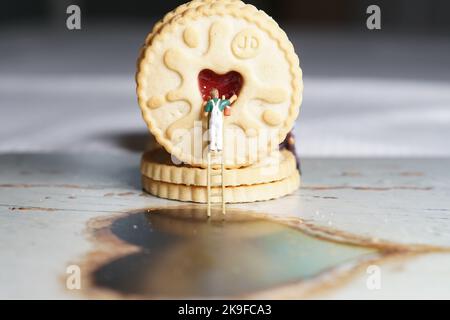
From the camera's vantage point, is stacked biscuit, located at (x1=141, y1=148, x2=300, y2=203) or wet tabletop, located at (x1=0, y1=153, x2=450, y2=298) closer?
wet tabletop, located at (x1=0, y1=153, x2=450, y2=298)

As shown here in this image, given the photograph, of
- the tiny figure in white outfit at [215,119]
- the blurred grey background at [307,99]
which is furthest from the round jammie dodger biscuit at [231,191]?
the blurred grey background at [307,99]

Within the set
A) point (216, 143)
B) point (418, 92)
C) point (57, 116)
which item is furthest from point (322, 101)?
point (216, 143)

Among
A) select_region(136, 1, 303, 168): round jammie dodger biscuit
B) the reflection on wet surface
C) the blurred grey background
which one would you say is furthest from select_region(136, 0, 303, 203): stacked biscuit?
the blurred grey background

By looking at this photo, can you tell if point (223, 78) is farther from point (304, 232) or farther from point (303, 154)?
point (303, 154)

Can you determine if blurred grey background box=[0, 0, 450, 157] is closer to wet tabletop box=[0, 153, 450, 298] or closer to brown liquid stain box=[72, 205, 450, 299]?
wet tabletop box=[0, 153, 450, 298]

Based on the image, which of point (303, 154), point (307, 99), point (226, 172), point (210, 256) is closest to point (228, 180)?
point (226, 172)

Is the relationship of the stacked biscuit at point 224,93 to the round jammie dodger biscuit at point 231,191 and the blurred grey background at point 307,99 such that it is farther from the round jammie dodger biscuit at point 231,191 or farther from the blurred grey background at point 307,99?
the blurred grey background at point 307,99
